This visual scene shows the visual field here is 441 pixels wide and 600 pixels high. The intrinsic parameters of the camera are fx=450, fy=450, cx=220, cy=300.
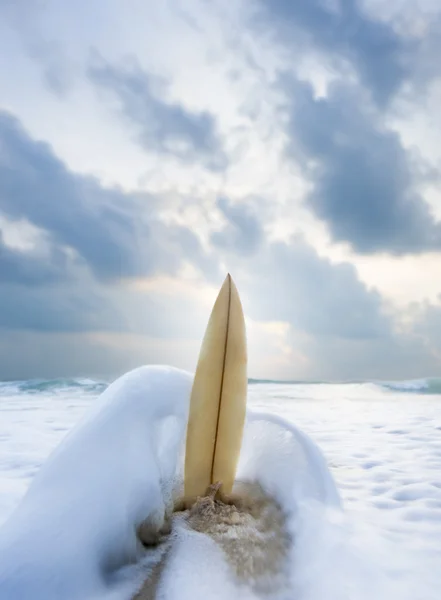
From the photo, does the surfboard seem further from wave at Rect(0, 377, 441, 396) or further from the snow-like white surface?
wave at Rect(0, 377, 441, 396)

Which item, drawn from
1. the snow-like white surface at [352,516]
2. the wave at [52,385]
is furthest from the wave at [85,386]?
the snow-like white surface at [352,516]

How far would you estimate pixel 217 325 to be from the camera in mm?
2395

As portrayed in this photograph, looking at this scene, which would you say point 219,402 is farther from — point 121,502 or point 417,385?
point 417,385

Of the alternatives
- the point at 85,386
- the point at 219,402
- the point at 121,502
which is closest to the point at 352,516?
the point at 219,402

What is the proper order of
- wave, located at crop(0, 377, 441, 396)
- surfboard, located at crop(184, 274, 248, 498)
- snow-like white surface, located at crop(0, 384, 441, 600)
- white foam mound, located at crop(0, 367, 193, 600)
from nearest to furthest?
1. white foam mound, located at crop(0, 367, 193, 600)
2. snow-like white surface, located at crop(0, 384, 441, 600)
3. surfboard, located at crop(184, 274, 248, 498)
4. wave, located at crop(0, 377, 441, 396)

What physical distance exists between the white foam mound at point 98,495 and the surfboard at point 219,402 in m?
0.09

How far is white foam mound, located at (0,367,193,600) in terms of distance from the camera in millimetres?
1437

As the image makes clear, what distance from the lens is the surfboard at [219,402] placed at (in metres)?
2.28

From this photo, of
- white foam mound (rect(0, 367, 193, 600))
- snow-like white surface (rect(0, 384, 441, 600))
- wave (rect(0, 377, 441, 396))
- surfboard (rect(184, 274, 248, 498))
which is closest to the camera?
white foam mound (rect(0, 367, 193, 600))

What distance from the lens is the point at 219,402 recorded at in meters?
2.33

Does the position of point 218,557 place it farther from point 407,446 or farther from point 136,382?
point 407,446

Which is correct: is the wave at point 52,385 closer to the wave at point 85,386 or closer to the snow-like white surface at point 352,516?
the wave at point 85,386

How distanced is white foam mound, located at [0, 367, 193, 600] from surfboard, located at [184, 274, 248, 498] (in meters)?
0.09

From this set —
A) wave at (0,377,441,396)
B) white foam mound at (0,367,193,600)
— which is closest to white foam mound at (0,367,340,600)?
white foam mound at (0,367,193,600)
